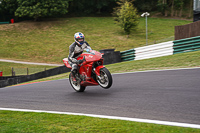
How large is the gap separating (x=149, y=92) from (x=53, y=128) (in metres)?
3.56

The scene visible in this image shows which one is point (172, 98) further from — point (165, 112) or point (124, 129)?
point (124, 129)

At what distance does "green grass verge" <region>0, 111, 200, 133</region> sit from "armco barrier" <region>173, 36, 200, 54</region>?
46.0 ft

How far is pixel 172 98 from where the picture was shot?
5922 millimetres

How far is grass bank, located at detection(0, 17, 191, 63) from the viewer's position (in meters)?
43.6

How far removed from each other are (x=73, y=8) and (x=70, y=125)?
7863 centimetres

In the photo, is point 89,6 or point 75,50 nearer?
point 75,50

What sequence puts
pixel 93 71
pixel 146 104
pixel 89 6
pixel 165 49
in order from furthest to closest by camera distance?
1. pixel 89 6
2. pixel 165 49
3. pixel 93 71
4. pixel 146 104

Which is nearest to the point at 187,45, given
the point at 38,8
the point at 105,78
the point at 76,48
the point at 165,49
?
the point at 165,49

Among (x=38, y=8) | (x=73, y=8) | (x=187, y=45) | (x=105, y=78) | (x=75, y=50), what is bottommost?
(x=105, y=78)

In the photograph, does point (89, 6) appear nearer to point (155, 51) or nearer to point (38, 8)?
point (38, 8)

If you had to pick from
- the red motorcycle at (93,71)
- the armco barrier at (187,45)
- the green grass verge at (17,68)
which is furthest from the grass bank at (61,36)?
the red motorcycle at (93,71)

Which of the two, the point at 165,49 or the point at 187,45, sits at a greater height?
the point at 187,45

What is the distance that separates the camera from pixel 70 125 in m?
4.43

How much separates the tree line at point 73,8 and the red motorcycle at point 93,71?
49.5 metres
